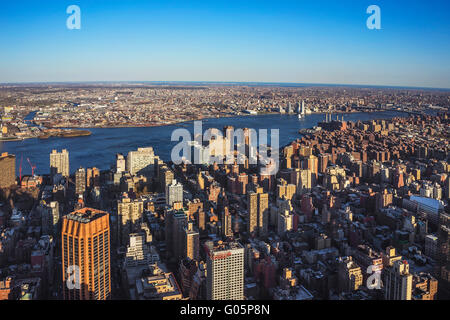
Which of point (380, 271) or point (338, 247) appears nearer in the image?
point (380, 271)

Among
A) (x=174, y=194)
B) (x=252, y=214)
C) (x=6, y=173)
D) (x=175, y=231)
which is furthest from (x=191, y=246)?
(x=6, y=173)

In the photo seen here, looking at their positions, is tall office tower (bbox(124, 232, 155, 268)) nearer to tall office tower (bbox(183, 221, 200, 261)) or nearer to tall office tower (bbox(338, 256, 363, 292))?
tall office tower (bbox(183, 221, 200, 261))

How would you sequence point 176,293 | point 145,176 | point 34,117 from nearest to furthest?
point 176,293 → point 145,176 → point 34,117

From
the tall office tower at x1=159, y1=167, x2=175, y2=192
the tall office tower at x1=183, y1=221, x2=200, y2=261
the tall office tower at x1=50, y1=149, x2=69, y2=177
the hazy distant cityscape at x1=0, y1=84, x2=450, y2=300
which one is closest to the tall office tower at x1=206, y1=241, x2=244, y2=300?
the hazy distant cityscape at x1=0, y1=84, x2=450, y2=300

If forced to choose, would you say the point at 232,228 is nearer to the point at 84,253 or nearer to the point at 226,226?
the point at 226,226

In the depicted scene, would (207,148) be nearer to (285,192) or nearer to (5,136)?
(285,192)

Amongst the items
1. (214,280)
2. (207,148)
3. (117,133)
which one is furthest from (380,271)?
(117,133)

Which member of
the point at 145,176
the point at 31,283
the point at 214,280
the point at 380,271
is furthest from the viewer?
the point at 145,176
